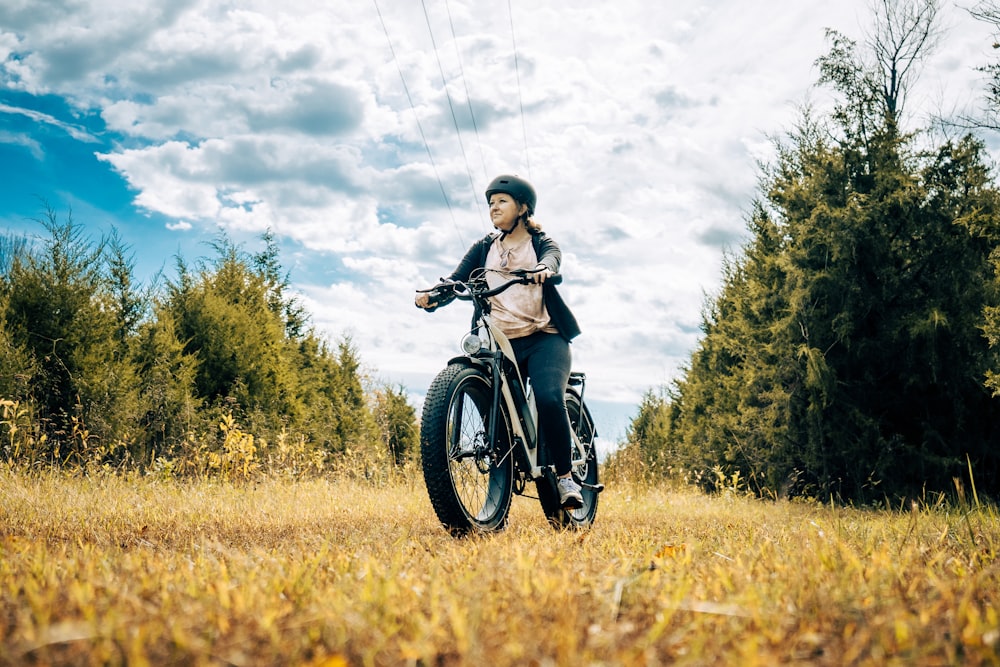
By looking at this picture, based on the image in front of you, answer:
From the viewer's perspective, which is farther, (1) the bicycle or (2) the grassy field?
(1) the bicycle

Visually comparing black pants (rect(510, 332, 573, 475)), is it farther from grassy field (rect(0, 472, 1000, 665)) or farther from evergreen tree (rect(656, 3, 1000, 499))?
evergreen tree (rect(656, 3, 1000, 499))

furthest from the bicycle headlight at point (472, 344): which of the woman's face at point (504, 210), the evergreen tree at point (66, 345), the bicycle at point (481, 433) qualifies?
the evergreen tree at point (66, 345)

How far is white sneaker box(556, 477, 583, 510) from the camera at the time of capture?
4.03 meters

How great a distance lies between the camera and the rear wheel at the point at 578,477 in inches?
163

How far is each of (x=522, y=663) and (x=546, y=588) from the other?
1.48 ft

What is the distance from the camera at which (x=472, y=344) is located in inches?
149

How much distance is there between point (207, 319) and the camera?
569 inches

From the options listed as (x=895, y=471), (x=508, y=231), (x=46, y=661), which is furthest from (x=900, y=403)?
(x=46, y=661)

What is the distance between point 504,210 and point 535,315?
0.70 meters

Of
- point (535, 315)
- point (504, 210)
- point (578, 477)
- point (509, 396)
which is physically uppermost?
point (504, 210)

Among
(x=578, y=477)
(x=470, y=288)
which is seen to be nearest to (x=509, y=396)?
(x=470, y=288)

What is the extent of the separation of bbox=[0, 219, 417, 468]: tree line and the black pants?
5.08 meters

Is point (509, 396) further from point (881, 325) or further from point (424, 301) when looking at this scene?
point (881, 325)

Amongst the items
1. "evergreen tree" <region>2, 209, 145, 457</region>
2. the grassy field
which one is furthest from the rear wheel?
"evergreen tree" <region>2, 209, 145, 457</region>
